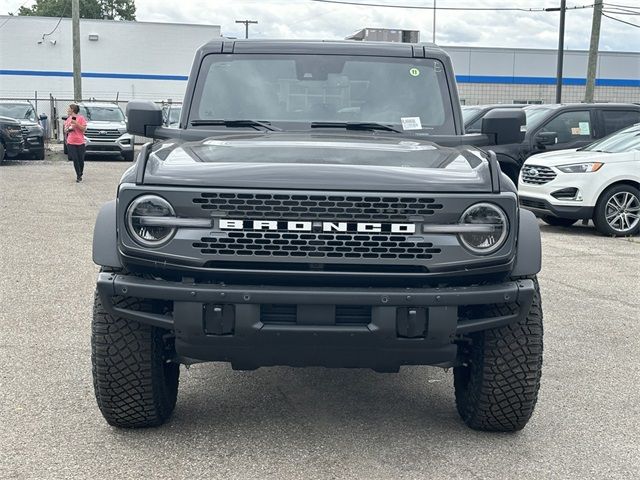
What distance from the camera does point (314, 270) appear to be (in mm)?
3881

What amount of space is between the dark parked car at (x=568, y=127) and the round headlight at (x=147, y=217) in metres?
11.4

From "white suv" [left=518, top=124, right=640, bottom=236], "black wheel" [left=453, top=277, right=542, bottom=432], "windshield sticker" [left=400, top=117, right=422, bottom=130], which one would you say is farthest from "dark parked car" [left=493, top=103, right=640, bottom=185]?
"black wheel" [left=453, top=277, right=542, bottom=432]

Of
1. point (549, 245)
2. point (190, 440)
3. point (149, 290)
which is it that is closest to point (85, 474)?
point (190, 440)

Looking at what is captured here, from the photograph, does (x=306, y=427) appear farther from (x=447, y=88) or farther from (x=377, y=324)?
(x=447, y=88)

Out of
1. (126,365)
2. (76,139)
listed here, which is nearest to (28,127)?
(76,139)

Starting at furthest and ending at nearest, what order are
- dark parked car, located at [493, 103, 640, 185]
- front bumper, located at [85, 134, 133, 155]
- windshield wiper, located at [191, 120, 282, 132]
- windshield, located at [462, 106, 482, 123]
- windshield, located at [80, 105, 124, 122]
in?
windshield, located at [80, 105, 124, 122] < front bumper, located at [85, 134, 133, 155] < windshield, located at [462, 106, 482, 123] < dark parked car, located at [493, 103, 640, 185] < windshield wiper, located at [191, 120, 282, 132]

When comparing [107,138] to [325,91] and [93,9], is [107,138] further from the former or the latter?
[93,9]

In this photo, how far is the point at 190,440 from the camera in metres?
4.36

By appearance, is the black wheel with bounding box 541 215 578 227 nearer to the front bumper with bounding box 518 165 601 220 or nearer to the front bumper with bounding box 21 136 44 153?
the front bumper with bounding box 518 165 601 220

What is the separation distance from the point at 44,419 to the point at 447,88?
3.03 m

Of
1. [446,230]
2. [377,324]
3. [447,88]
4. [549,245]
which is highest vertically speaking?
[447,88]

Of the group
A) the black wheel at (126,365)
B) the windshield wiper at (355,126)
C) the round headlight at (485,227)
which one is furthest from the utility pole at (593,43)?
the black wheel at (126,365)

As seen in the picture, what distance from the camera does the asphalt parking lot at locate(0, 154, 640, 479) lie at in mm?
4066

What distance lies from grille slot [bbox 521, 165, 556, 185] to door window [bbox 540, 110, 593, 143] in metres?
1.81
